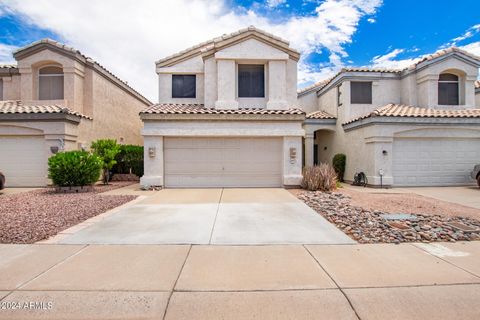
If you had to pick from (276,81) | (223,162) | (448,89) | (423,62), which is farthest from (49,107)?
(448,89)

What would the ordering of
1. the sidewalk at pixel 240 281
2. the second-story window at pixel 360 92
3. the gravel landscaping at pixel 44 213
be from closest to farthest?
the sidewalk at pixel 240 281, the gravel landscaping at pixel 44 213, the second-story window at pixel 360 92

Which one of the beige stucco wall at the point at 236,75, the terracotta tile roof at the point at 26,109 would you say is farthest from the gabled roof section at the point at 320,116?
the terracotta tile roof at the point at 26,109

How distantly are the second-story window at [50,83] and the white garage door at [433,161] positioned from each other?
1871cm

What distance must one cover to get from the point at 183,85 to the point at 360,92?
1104 cm

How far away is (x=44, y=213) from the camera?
718 centimetres

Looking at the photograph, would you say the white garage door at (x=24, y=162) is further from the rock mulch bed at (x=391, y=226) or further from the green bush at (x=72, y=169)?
the rock mulch bed at (x=391, y=226)

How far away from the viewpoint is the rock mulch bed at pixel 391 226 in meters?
5.32

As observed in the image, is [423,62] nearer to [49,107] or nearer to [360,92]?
[360,92]

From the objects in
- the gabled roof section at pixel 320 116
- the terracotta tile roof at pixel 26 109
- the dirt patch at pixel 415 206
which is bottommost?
the dirt patch at pixel 415 206

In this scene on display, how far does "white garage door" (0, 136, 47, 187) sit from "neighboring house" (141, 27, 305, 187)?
5.53 meters

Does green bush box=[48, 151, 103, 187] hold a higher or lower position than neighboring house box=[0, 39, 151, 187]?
lower

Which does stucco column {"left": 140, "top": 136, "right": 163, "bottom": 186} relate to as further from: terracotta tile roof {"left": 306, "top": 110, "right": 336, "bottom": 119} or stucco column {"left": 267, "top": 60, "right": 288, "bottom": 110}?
terracotta tile roof {"left": 306, "top": 110, "right": 336, "bottom": 119}

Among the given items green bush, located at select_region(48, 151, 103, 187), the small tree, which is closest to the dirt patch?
green bush, located at select_region(48, 151, 103, 187)

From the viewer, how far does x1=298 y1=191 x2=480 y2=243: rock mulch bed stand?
532cm
